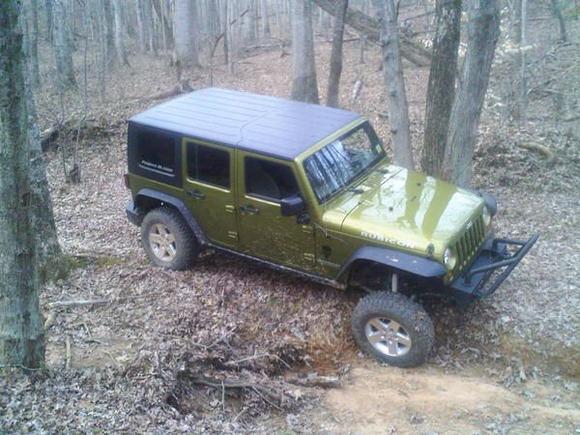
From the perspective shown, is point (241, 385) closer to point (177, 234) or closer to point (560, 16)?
point (177, 234)

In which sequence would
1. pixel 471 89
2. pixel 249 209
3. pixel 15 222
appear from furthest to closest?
pixel 471 89 → pixel 249 209 → pixel 15 222

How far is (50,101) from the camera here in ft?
51.6

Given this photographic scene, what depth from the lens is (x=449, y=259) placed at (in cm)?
559

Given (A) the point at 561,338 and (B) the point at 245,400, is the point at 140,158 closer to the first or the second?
(B) the point at 245,400

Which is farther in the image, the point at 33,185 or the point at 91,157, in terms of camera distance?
the point at 91,157

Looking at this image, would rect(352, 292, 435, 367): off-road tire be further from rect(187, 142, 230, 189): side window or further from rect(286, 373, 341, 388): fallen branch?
rect(187, 142, 230, 189): side window

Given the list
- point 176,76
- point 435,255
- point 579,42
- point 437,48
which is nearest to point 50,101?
point 176,76

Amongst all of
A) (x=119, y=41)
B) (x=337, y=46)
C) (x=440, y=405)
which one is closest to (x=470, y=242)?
(x=440, y=405)

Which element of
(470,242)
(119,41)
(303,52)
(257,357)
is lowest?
(257,357)

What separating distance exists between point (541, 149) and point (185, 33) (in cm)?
1192

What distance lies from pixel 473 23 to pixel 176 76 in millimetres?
12330

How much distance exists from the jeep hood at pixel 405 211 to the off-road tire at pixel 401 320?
56cm

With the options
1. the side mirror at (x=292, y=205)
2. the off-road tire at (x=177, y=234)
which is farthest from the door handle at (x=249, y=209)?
the off-road tire at (x=177, y=234)

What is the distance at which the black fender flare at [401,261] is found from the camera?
17.6ft
